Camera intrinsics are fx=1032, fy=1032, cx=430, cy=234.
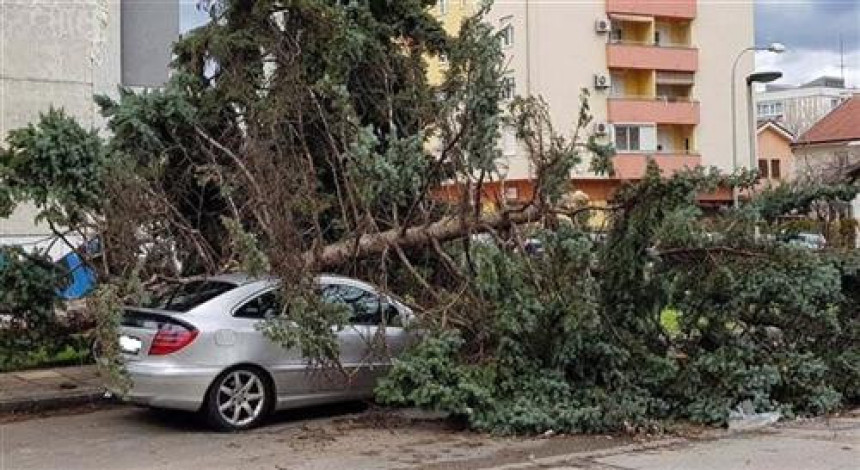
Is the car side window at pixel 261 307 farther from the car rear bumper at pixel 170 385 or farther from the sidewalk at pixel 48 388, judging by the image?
the sidewalk at pixel 48 388

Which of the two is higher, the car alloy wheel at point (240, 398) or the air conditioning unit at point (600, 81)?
the air conditioning unit at point (600, 81)

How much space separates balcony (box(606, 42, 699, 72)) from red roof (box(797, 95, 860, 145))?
32.0 feet

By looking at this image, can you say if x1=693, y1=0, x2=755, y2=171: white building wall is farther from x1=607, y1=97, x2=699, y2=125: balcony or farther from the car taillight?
the car taillight

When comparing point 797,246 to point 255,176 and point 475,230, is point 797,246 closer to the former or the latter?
point 475,230

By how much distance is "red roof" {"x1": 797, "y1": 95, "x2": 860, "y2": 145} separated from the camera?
59.1 m

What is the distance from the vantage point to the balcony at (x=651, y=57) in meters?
49.9

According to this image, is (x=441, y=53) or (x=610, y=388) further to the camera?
(x=441, y=53)

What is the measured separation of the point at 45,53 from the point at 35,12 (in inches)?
46.4

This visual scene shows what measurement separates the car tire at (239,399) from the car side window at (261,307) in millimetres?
522

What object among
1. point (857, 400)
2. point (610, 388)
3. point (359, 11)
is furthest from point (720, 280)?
point (359, 11)

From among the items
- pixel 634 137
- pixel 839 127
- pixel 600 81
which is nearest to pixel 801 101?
pixel 839 127

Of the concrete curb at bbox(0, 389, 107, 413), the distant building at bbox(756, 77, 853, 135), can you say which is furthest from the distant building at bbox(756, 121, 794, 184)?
the concrete curb at bbox(0, 389, 107, 413)

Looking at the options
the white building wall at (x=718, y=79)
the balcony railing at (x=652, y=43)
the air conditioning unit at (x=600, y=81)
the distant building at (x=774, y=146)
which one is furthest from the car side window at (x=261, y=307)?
the distant building at (x=774, y=146)

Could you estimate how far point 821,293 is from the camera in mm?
10453
